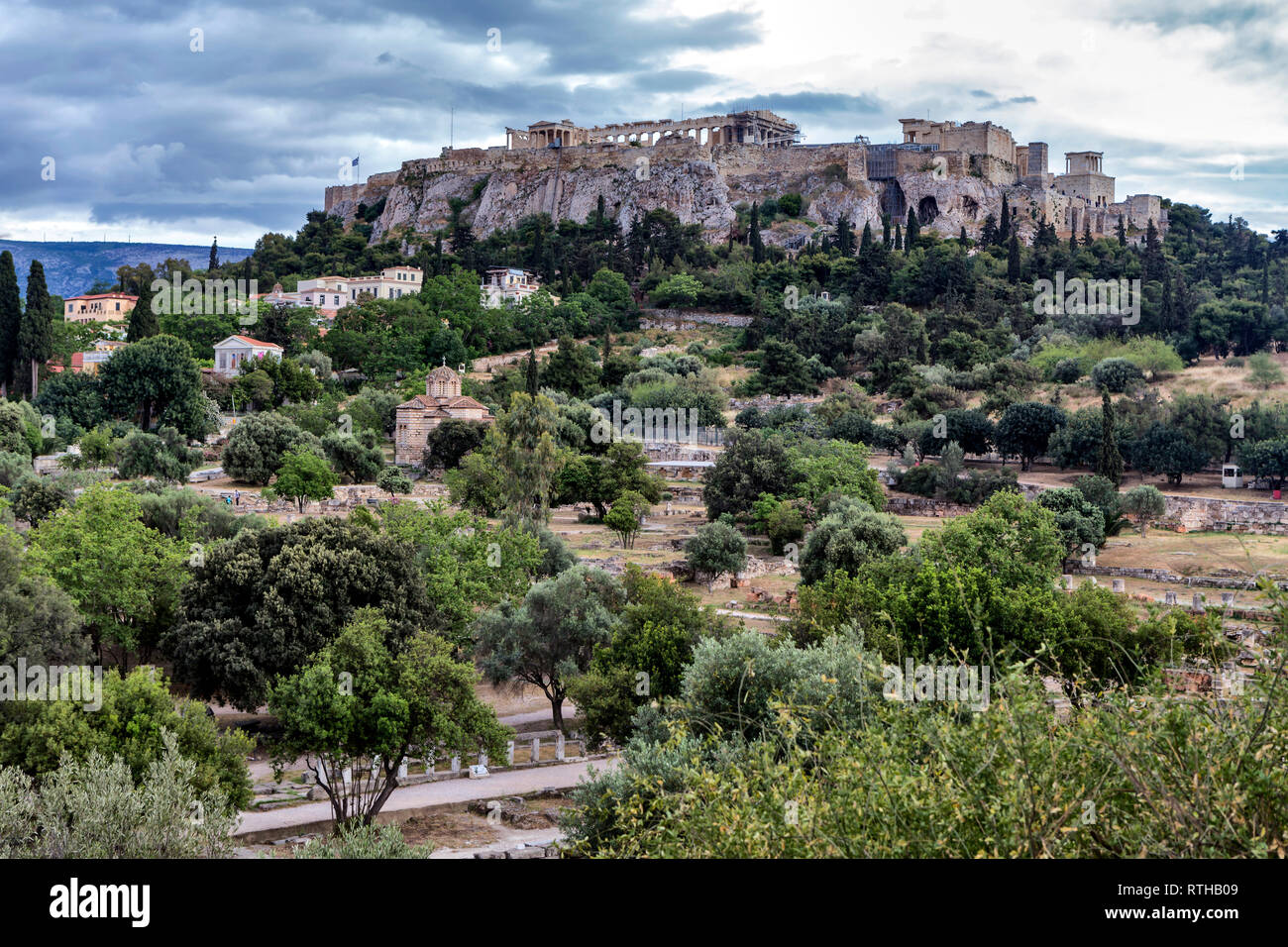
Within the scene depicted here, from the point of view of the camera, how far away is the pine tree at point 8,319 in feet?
179

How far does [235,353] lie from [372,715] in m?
51.0

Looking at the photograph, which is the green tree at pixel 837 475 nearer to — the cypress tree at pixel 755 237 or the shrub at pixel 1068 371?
the shrub at pixel 1068 371

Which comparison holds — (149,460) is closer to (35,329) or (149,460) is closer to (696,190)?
(35,329)

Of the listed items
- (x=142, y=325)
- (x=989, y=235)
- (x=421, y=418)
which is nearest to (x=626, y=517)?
(x=421, y=418)

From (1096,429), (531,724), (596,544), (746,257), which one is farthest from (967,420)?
(746,257)

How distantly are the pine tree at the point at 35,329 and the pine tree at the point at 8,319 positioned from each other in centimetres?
45

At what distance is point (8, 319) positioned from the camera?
55125 mm

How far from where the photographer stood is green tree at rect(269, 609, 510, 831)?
53.7 feet

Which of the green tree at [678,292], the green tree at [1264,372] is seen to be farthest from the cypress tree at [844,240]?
the green tree at [1264,372]

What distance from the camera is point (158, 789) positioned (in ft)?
34.7

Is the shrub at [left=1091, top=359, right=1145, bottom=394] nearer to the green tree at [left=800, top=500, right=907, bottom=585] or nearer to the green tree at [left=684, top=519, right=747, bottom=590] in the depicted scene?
the green tree at [left=800, top=500, right=907, bottom=585]
